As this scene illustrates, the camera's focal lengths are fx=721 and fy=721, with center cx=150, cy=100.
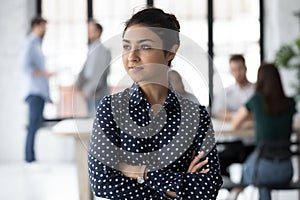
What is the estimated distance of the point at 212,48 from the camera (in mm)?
8711

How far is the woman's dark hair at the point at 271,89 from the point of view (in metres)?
4.45

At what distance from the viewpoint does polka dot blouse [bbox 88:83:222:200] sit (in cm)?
156

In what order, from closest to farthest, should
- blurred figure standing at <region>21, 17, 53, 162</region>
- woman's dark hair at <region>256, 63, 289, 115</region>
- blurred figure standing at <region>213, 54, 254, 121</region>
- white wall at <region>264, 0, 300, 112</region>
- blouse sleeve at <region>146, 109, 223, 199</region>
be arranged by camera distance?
1. blouse sleeve at <region>146, 109, 223, 199</region>
2. woman's dark hair at <region>256, 63, 289, 115</region>
3. blurred figure standing at <region>213, 54, 254, 121</region>
4. blurred figure standing at <region>21, 17, 53, 162</region>
5. white wall at <region>264, 0, 300, 112</region>

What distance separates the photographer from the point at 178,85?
1597 millimetres

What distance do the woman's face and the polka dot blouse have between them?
7 centimetres

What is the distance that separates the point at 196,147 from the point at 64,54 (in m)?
6.94

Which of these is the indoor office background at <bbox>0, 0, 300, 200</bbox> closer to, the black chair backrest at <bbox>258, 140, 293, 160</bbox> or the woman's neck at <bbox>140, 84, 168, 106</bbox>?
the black chair backrest at <bbox>258, 140, 293, 160</bbox>

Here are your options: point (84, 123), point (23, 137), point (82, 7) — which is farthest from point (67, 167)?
point (84, 123)

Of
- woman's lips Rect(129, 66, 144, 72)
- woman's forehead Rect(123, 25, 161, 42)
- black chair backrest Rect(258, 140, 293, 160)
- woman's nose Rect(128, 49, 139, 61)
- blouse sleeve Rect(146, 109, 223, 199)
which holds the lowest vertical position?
black chair backrest Rect(258, 140, 293, 160)

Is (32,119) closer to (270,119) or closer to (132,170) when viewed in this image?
(270,119)

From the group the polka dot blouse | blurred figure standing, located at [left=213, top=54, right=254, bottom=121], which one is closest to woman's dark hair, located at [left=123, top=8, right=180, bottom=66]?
the polka dot blouse

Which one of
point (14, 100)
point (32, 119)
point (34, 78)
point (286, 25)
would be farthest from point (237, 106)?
point (14, 100)

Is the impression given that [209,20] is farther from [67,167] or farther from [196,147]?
[196,147]

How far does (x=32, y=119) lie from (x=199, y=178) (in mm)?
6259
